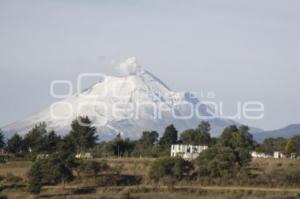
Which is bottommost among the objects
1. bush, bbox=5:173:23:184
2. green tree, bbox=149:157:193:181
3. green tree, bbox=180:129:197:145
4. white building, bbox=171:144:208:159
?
bush, bbox=5:173:23:184

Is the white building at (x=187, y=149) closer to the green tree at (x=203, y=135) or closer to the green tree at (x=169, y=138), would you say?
the green tree at (x=169, y=138)

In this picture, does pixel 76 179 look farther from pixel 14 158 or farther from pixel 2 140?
pixel 2 140

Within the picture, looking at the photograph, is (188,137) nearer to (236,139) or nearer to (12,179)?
(236,139)

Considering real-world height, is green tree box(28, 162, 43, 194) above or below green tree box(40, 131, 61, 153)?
below

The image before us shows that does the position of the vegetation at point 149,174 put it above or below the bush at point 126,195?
above

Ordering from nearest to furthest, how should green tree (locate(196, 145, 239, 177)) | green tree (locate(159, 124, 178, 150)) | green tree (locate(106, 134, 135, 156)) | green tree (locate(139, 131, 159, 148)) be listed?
green tree (locate(196, 145, 239, 177))
green tree (locate(106, 134, 135, 156))
green tree (locate(139, 131, 159, 148))
green tree (locate(159, 124, 178, 150))

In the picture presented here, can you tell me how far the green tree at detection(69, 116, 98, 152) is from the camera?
7938 cm

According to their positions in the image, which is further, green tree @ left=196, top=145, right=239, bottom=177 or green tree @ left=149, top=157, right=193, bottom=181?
green tree @ left=196, top=145, right=239, bottom=177

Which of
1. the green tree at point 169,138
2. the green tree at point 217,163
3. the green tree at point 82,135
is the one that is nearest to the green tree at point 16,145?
the green tree at point 82,135

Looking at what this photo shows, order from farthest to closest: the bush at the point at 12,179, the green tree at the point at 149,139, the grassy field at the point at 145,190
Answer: the green tree at the point at 149,139, the bush at the point at 12,179, the grassy field at the point at 145,190

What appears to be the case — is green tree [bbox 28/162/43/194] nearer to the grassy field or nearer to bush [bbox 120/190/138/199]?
the grassy field

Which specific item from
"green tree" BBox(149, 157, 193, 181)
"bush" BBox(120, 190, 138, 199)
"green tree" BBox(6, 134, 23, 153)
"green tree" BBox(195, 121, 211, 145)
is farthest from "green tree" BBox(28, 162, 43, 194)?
"green tree" BBox(195, 121, 211, 145)

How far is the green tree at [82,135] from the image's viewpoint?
3125 inches

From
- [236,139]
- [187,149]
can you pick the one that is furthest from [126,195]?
[187,149]
